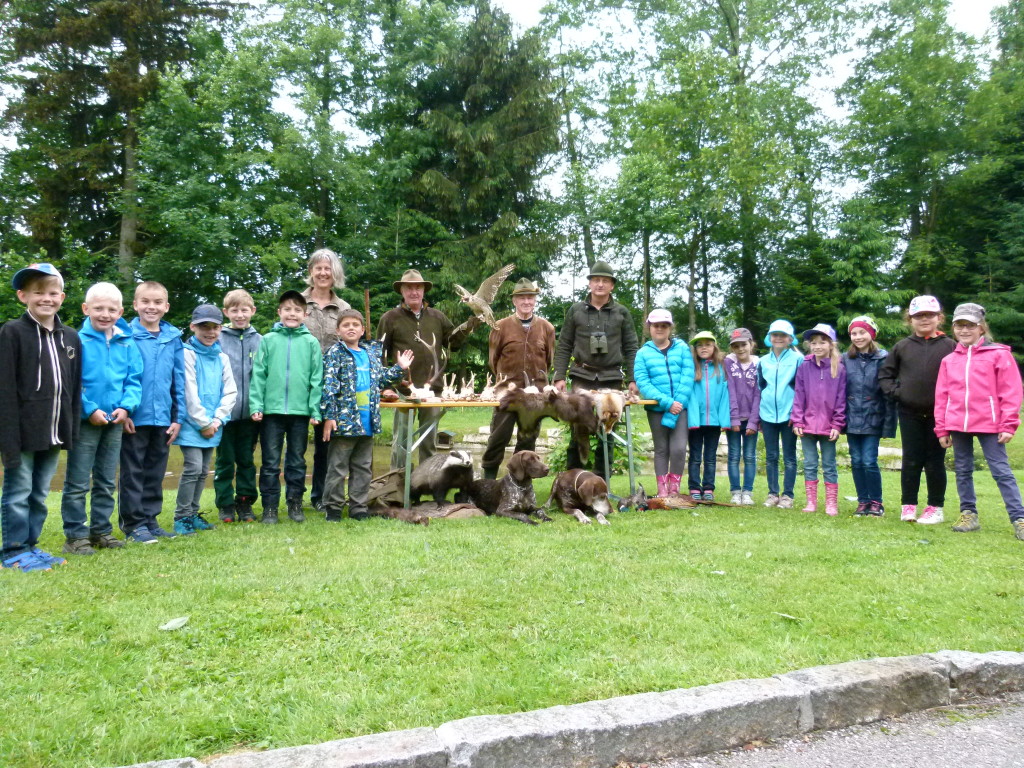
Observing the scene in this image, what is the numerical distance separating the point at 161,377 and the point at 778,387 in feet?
18.9

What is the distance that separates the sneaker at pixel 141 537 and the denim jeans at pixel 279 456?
0.97 metres

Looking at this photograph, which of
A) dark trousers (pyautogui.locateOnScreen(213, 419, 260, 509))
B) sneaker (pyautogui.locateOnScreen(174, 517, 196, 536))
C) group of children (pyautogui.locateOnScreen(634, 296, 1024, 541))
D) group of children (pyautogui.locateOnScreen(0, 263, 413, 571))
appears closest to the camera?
group of children (pyautogui.locateOnScreen(0, 263, 413, 571))

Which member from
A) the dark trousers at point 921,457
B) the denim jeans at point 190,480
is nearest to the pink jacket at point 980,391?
the dark trousers at point 921,457

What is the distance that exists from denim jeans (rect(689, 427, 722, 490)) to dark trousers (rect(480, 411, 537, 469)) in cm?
181

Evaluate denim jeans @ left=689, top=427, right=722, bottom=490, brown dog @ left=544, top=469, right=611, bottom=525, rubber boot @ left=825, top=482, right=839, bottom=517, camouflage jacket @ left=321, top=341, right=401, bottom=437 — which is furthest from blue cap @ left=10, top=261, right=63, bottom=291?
rubber boot @ left=825, top=482, right=839, bottom=517

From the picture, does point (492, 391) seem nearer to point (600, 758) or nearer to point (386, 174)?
point (600, 758)

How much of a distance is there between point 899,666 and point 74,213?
988 inches

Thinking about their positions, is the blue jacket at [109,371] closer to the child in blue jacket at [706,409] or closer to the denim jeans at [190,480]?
the denim jeans at [190,480]

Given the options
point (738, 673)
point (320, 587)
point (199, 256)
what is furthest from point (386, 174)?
point (738, 673)

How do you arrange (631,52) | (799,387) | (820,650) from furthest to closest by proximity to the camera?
(631,52) < (799,387) < (820,650)

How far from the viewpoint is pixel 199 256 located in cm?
2050

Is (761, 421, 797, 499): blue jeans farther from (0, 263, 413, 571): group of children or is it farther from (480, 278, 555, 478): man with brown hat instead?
(0, 263, 413, 571): group of children

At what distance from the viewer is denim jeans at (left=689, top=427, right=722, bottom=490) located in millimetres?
7727

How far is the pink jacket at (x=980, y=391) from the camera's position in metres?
6.02
